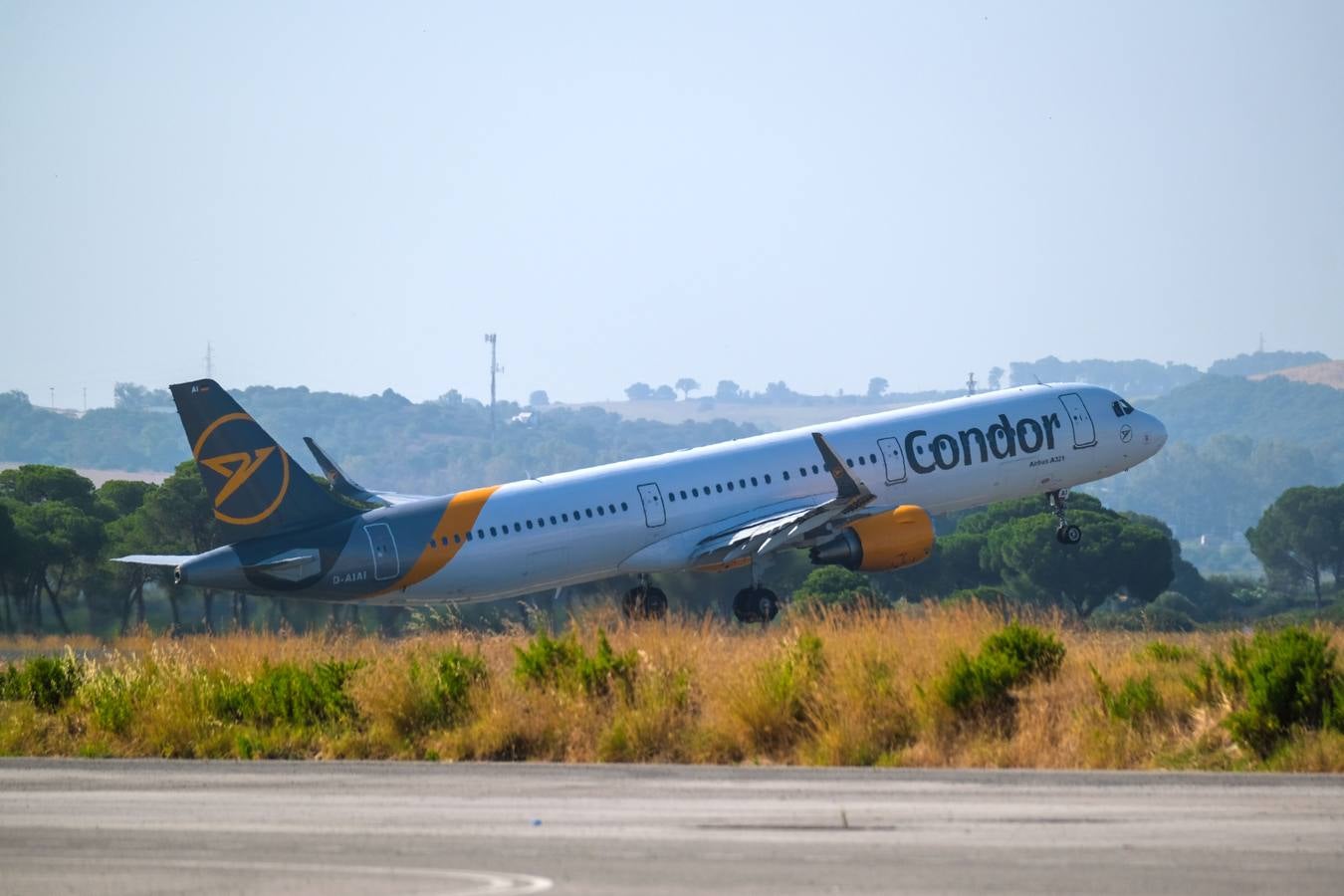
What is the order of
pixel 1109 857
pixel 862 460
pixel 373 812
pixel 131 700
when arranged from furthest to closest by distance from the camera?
pixel 862 460
pixel 131 700
pixel 373 812
pixel 1109 857

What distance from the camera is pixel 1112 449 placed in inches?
2074

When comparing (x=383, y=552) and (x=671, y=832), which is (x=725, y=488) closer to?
(x=383, y=552)

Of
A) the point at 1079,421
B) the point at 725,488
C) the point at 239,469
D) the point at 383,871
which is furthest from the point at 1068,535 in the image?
the point at 383,871

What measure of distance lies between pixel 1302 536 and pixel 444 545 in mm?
95966

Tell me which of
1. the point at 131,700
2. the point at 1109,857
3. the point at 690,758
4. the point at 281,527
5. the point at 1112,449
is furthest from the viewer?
the point at 1112,449

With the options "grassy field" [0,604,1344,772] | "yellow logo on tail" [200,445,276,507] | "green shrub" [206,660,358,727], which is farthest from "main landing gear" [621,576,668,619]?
"green shrub" [206,660,358,727]

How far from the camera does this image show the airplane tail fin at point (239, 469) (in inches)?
1692

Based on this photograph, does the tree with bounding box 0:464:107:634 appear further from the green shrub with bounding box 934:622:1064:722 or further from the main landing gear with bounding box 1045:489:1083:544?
the green shrub with bounding box 934:622:1064:722

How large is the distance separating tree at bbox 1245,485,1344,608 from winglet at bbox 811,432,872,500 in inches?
3451

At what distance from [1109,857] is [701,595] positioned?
3934 cm

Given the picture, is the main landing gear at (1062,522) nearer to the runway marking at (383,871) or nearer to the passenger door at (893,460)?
the passenger door at (893,460)

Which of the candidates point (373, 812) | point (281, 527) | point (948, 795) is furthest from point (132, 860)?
point (281, 527)

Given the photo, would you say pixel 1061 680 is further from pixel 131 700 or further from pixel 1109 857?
pixel 131 700

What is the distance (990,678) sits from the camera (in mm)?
24953
